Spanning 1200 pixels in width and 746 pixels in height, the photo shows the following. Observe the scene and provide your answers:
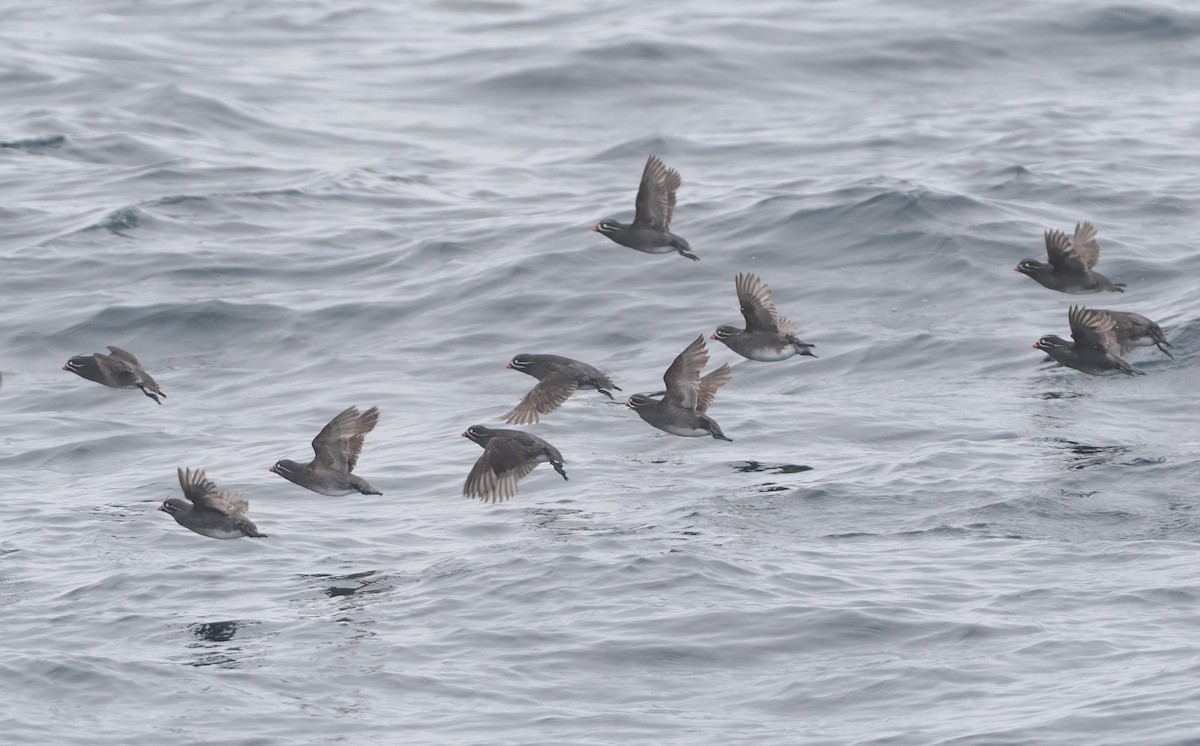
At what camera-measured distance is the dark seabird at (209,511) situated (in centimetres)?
1739

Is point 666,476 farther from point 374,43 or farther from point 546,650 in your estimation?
point 374,43

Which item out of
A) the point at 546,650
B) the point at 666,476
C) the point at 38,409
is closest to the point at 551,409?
the point at 666,476

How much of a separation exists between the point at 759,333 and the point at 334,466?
220 inches

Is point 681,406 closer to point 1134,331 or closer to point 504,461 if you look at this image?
point 504,461

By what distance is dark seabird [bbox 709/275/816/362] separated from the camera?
68.0ft

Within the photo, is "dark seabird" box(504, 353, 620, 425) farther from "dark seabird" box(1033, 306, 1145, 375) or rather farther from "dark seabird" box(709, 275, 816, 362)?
"dark seabird" box(1033, 306, 1145, 375)

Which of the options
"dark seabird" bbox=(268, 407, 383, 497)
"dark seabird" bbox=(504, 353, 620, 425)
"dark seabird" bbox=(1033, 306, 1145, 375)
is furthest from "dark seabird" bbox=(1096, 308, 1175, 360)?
"dark seabird" bbox=(268, 407, 383, 497)

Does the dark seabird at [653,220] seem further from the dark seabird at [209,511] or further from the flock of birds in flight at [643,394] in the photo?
the dark seabird at [209,511]

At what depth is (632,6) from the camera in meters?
48.1

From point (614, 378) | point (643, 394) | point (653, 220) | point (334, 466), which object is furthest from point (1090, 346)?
point (334, 466)

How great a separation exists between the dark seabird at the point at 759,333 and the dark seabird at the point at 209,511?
6.23m

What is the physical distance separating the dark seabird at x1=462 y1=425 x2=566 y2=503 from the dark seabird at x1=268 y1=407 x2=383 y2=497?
1.07m

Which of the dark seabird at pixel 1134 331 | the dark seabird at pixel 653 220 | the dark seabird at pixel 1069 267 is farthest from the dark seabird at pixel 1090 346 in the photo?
the dark seabird at pixel 653 220

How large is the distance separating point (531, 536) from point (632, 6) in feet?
106
